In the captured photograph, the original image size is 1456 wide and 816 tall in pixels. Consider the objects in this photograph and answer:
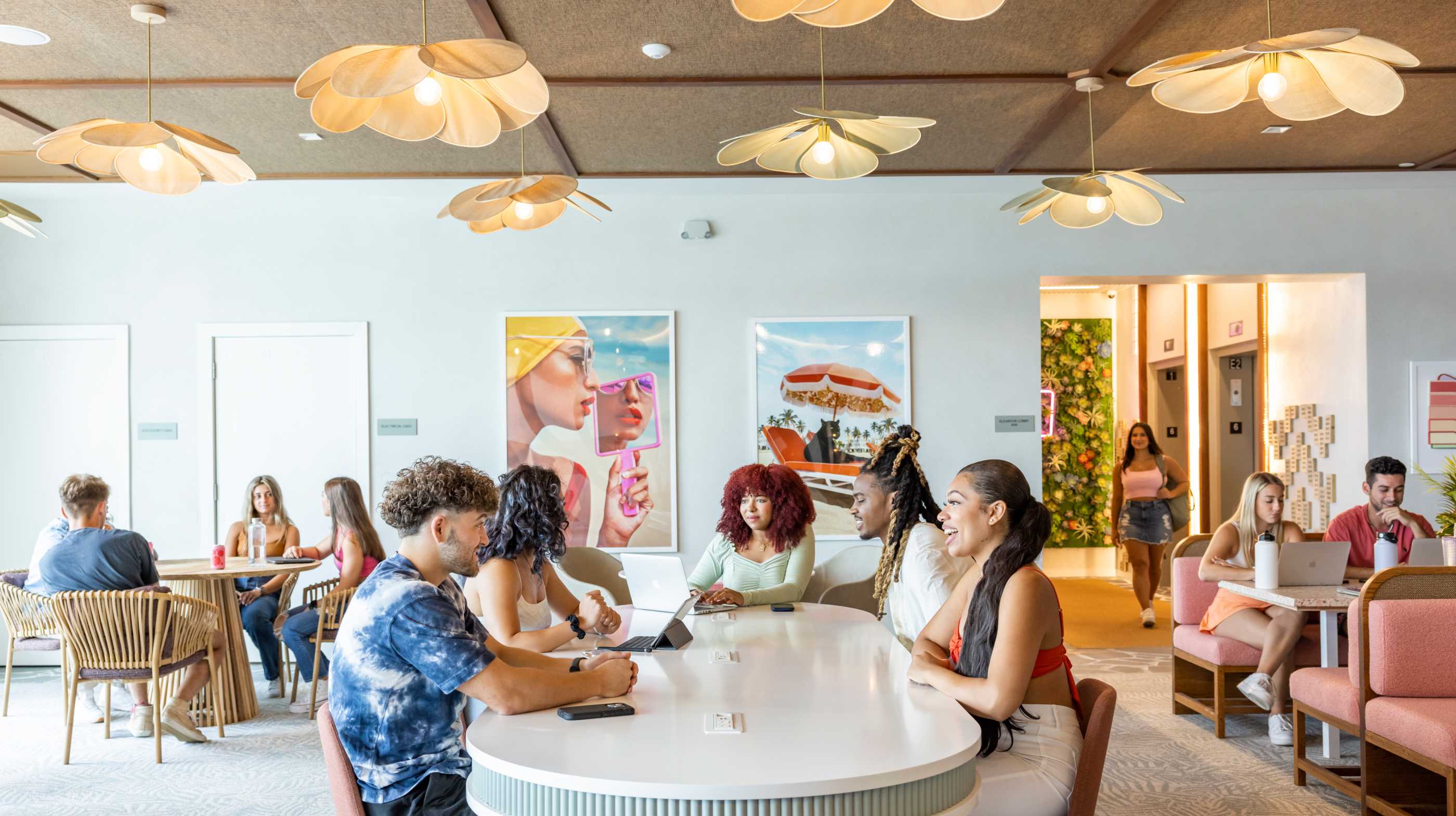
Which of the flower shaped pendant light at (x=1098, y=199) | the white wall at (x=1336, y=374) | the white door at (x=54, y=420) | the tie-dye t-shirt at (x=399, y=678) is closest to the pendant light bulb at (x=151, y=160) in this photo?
the tie-dye t-shirt at (x=399, y=678)

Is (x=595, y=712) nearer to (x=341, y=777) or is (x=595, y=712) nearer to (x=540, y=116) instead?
(x=341, y=777)

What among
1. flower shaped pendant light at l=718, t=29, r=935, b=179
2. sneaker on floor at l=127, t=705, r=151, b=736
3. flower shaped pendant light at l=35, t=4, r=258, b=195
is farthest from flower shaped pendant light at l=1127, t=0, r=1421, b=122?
sneaker on floor at l=127, t=705, r=151, b=736

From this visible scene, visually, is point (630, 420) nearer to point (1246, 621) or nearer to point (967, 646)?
point (1246, 621)

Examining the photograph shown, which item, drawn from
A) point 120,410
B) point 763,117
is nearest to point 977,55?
point 763,117

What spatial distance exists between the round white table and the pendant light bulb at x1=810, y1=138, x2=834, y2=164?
1876mm

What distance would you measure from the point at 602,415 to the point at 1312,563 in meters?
4.44

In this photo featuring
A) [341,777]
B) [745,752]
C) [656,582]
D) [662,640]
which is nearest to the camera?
[745,752]

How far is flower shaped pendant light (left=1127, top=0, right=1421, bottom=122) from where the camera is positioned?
3.21 meters

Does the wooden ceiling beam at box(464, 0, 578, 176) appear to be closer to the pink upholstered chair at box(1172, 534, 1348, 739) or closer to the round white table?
the round white table

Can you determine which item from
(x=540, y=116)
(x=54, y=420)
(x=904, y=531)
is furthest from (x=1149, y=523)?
(x=54, y=420)

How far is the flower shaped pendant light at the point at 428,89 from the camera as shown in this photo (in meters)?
2.70

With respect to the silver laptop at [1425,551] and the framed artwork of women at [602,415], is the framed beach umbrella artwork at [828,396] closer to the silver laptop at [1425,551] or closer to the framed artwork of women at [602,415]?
the framed artwork of women at [602,415]

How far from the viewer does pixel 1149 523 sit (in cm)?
868

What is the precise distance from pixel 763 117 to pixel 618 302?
2.08m
